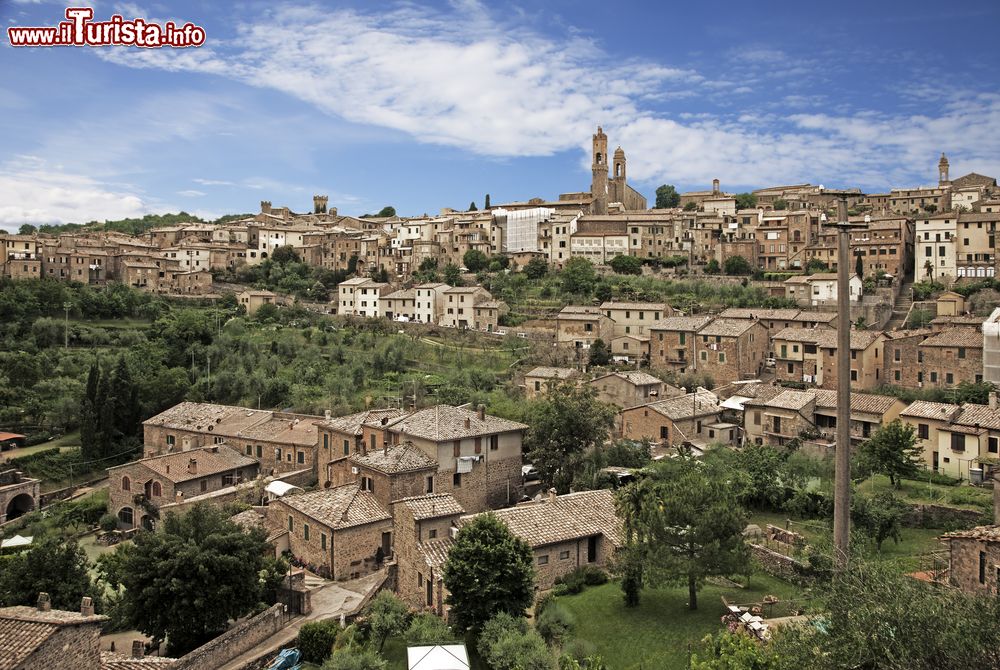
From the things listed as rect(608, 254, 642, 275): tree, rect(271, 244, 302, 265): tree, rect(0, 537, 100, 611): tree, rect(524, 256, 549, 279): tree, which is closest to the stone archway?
rect(0, 537, 100, 611): tree

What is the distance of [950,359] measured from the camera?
35719 millimetres

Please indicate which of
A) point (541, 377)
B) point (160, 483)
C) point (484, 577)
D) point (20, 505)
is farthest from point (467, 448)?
point (20, 505)

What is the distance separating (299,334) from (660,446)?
31.3 metres

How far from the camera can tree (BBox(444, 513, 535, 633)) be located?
1623 centimetres


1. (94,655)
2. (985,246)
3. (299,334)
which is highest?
(985,246)

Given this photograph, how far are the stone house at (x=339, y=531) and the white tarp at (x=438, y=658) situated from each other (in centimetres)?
774

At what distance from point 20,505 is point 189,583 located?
24.4 metres

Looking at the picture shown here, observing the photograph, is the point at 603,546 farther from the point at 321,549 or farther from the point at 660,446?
the point at 660,446

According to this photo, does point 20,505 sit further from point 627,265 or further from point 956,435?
point 627,265

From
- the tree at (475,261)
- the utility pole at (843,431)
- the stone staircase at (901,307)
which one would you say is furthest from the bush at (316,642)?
the tree at (475,261)

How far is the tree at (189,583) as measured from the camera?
18141 mm

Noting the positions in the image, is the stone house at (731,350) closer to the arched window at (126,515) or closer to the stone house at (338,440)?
the stone house at (338,440)

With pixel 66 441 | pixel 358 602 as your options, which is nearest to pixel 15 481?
pixel 66 441

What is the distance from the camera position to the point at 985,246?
5147cm
